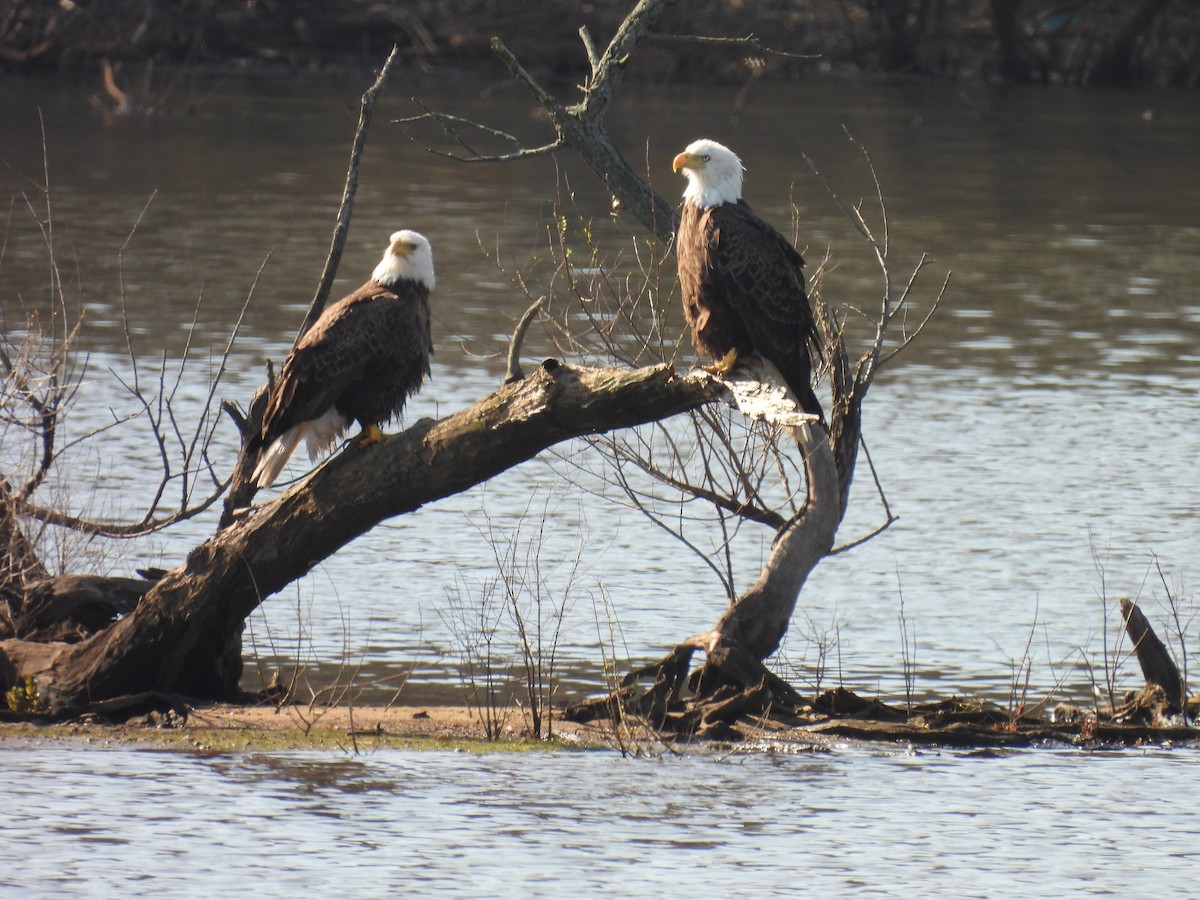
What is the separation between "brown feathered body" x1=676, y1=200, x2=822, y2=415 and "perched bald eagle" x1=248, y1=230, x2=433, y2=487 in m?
0.98

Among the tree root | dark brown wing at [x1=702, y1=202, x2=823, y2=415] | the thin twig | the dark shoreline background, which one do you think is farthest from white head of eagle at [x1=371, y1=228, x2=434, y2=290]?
the dark shoreline background

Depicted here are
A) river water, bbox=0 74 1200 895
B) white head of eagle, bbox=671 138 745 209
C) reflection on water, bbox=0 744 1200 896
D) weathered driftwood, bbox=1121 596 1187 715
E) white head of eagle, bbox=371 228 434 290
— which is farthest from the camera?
weathered driftwood, bbox=1121 596 1187 715

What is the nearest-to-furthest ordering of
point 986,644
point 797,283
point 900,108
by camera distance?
point 797,283
point 986,644
point 900,108

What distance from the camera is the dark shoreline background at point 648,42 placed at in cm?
3466

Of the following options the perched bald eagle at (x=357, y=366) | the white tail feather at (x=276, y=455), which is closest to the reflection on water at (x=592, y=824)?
the white tail feather at (x=276, y=455)

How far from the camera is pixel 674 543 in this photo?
11.0 m

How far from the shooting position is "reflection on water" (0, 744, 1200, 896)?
19.4 feet

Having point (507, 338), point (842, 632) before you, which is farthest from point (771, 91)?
point (842, 632)

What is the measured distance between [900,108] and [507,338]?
18.5m

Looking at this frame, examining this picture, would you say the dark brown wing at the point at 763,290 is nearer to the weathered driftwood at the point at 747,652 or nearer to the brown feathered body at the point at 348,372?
the weathered driftwood at the point at 747,652

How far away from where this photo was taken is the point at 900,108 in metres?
32.1

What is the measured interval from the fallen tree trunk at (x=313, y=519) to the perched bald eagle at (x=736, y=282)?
2.85 ft

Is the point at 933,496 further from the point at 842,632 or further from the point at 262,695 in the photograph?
the point at 262,695

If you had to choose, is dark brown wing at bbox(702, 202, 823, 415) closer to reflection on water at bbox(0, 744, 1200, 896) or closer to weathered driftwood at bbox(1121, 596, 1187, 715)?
reflection on water at bbox(0, 744, 1200, 896)
